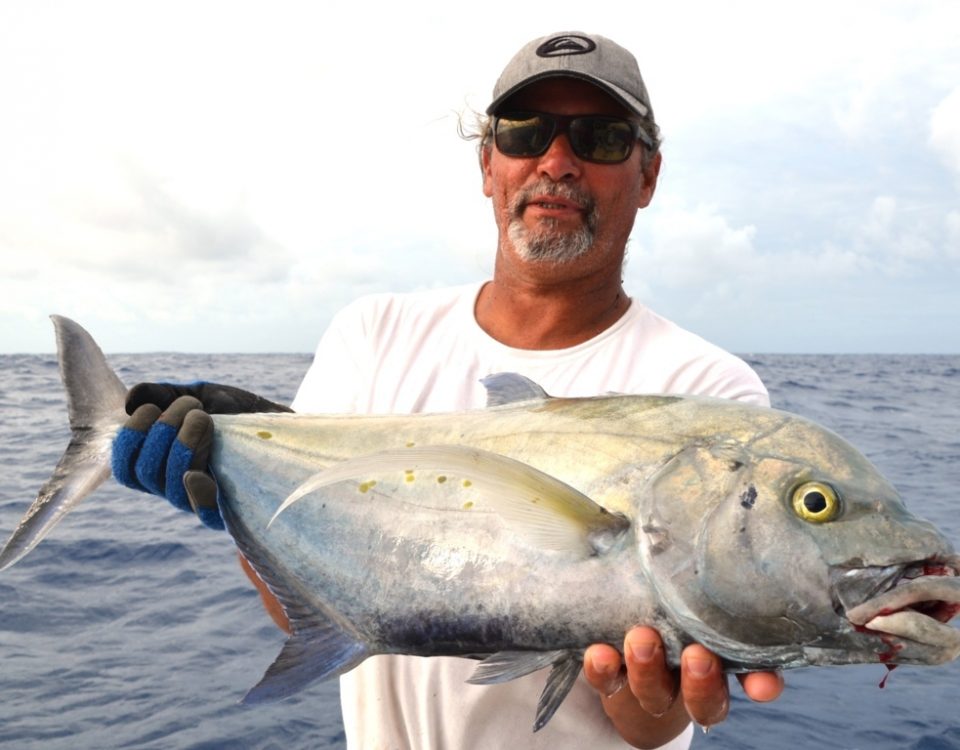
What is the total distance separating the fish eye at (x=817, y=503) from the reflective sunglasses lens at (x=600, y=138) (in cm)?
181

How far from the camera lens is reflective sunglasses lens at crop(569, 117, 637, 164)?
10.8ft

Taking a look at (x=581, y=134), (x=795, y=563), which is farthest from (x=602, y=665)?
(x=581, y=134)

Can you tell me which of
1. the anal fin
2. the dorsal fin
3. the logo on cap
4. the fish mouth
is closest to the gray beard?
the logo on cap

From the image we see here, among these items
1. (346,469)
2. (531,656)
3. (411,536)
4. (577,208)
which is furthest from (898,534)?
(577,208)

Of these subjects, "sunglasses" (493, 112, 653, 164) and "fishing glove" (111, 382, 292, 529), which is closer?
"fishing glove" (111, 382, 292, 529)

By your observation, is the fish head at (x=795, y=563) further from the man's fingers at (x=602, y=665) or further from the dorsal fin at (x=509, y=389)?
the dorsal fin at (x=509, y=389)

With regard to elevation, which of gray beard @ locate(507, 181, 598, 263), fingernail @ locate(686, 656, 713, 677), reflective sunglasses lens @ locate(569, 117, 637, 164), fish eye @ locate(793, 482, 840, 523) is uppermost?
reflective sunglasses lens @ locate(569, 117, 637, 164)

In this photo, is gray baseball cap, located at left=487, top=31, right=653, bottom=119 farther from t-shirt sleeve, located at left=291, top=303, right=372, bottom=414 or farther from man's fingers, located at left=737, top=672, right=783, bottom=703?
man's fingers, located at left=737, top=672, right=783, bottom=703

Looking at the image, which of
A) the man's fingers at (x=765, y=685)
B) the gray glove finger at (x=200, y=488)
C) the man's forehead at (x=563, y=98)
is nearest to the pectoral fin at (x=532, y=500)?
the man's fingers at (x=765, y=685)

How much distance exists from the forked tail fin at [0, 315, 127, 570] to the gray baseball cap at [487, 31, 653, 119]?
5.67 ft

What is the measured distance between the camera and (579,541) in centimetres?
196

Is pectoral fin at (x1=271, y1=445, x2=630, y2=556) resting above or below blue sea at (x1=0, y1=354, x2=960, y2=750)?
above

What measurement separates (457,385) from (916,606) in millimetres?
1732

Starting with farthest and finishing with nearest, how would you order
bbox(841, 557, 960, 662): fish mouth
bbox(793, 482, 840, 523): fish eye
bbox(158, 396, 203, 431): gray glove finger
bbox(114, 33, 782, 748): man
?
bbox(114, 33, 782, 748): man, bbox(158, 396, 203, 431): gray glove finger, bbox(793, 482, 840, 523): fish eye, bbox(841, 557, 960, 662): fish mouth
